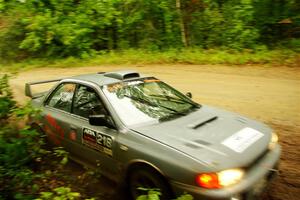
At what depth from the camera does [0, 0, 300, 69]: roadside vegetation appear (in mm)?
13211

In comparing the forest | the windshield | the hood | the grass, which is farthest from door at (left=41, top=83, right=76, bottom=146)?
the forest

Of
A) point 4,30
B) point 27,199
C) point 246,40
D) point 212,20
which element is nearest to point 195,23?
point 212,20

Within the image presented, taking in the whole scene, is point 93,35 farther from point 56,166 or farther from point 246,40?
point 56,166

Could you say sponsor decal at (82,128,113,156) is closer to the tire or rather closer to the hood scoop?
the tire

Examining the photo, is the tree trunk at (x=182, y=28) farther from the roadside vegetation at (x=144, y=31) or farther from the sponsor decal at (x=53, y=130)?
the sponsor decal at (x=53, y=130)

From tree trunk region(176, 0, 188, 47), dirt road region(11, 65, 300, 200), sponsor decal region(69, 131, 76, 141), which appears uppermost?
tree trunk region(176, 0, 188, 47)

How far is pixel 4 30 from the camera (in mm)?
17328

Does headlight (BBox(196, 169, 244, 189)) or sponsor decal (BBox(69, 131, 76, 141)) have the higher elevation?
sponsor decal (BBox(69, 131, 76, 141))

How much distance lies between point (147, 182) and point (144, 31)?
1290 cm

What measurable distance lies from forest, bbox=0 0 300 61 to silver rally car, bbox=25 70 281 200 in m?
9.28

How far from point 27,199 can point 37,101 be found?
2.51 metres

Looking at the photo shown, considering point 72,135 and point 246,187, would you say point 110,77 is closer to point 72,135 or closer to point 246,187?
point 72,135

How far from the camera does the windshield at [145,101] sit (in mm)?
4469

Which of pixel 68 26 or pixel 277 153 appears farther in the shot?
pixel 68 26
